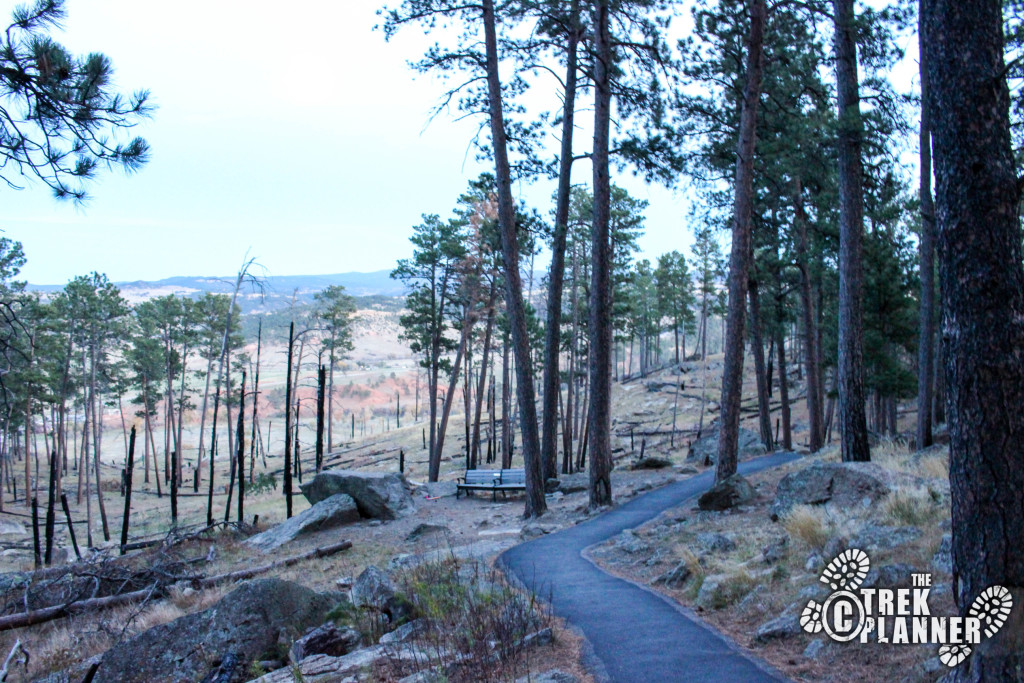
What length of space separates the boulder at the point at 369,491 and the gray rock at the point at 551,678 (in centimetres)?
1570

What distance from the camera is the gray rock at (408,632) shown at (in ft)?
21.2

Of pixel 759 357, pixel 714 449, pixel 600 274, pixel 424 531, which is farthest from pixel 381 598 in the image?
pixel 714 449

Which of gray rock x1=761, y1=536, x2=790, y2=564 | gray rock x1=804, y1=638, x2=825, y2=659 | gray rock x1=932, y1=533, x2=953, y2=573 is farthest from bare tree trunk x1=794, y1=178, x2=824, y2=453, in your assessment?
gray rock x1=804, y1=638, x2=825, y2=659

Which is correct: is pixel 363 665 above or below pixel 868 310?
below

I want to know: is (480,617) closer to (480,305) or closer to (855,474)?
(855,474)

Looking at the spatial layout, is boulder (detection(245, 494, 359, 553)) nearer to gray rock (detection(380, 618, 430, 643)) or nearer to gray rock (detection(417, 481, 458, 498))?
gray rock (detection(417, 481, 458, 498))

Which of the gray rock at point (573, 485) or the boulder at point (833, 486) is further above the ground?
the boulder at point (833, 486)

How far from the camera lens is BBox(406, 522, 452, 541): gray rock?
16.6m

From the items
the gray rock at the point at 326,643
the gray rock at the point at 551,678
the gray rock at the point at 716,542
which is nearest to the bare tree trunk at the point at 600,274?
the gray rock at the point at 716,542

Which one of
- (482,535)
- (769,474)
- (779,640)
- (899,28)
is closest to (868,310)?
(769,474)

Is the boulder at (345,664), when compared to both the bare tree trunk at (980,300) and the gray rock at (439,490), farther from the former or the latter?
the gray rock at (439,490)

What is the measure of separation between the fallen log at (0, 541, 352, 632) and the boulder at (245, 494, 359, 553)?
330 cm

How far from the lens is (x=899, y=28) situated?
13719 mm

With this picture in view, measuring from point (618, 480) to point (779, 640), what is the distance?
16288 millimetres
